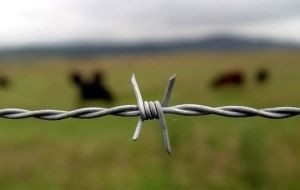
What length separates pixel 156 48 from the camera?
38.1 inches

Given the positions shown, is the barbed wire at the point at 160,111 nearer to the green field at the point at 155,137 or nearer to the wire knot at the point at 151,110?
the wire knot at the point at 151,110

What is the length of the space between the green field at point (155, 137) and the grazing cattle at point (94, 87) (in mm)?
17

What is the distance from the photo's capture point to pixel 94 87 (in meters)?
1.12

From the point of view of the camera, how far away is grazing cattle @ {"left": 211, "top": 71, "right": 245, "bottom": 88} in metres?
1.08

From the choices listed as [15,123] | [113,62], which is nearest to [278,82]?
[113,62]

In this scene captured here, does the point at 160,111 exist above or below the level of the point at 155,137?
above

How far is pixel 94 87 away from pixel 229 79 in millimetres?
260

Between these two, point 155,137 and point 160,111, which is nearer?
point 160,111

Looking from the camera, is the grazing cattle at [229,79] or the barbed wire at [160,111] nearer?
the barbed wire at [160,111]

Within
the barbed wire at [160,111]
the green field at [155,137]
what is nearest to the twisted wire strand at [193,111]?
the barbed wire at [160,111]

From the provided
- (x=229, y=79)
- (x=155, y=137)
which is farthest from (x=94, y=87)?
(x=229, y=79)

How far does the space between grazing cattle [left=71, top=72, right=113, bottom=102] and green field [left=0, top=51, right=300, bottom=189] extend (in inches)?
0.6

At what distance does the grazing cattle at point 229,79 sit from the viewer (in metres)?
1.08

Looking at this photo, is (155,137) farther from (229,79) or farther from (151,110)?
(151,110)
